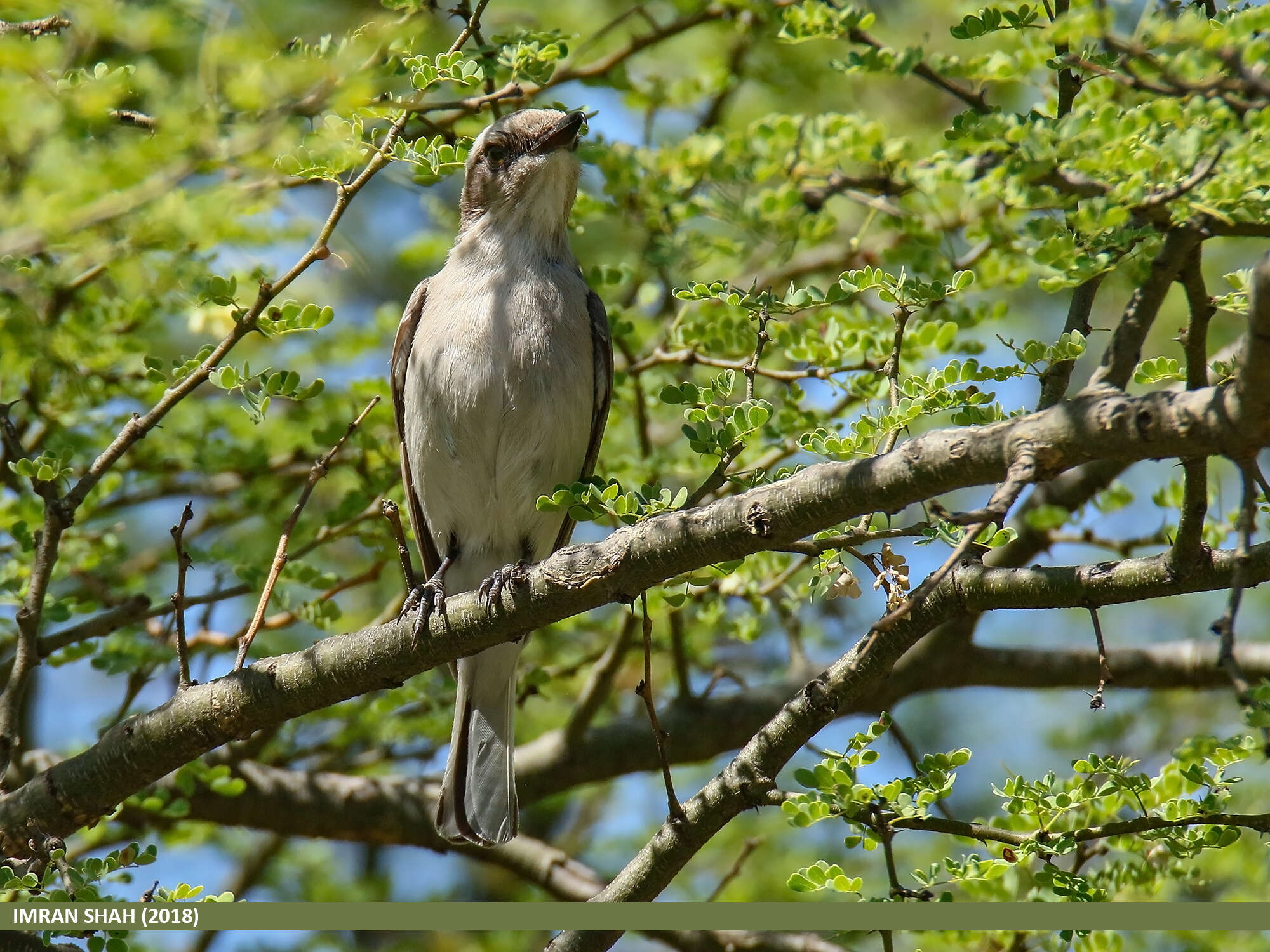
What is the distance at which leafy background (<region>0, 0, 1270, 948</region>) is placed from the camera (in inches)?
101

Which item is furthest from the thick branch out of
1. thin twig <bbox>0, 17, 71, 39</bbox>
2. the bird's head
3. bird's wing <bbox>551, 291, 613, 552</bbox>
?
the bird's head

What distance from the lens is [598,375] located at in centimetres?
533

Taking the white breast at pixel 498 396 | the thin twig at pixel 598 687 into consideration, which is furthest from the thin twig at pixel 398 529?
the thin twig at pixel 598 687

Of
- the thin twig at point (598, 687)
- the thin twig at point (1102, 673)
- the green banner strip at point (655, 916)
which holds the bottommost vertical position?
the green banner strip at point (655, 916)

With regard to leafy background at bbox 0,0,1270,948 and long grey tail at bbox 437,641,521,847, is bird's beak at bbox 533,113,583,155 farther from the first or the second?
long grey tail at bbox 437,641,521,847

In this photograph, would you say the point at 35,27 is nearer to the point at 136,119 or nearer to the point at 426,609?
the point at 136,119

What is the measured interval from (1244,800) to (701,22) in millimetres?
4119

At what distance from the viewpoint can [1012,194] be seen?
9.12 feet

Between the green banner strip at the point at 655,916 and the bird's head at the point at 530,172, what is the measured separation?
10.6 ft

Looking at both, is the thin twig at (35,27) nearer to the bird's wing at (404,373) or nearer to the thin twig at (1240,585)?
the bird's wing at (404,373)

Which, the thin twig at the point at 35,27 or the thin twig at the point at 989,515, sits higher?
the thin twig at the point at 35,27

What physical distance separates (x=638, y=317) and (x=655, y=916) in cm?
322

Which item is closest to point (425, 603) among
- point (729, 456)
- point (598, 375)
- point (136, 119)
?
point (729, 456)

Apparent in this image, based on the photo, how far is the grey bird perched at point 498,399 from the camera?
200 inches
